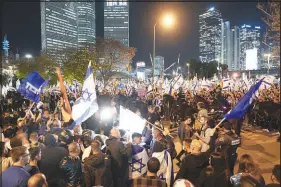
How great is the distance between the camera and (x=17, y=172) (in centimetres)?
439

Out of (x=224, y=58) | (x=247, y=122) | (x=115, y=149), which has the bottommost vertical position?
(x=247, y=122)

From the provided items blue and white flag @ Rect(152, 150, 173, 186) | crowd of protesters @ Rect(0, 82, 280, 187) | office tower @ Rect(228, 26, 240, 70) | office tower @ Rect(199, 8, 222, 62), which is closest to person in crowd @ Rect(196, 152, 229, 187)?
crowd of protesters @ Rect(0, 82, 280, 187)

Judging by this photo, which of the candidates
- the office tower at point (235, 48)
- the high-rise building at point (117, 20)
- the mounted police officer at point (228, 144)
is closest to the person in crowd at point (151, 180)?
the mounted police officer at point (228, 144)

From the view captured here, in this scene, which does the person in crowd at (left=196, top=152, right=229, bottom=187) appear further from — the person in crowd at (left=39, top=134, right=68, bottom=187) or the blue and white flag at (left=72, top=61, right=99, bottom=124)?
the blue and white flag at (left=72, top=61, right=99, bottom=124)

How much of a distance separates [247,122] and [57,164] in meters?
13.8

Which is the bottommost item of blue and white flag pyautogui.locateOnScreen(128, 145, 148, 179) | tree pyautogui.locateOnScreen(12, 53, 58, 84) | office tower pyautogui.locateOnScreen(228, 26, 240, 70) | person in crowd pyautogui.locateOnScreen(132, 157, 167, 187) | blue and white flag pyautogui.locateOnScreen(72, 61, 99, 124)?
blue and white flag pyautogui.locateOnScreen(128, 145, 148, 179)

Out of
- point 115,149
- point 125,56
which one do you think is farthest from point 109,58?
point 115,149

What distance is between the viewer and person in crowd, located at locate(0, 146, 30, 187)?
433 centimetres

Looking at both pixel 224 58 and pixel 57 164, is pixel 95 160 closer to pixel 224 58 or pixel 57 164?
pixel 57 164

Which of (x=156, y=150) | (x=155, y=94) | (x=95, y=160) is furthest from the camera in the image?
(x=155, y=94)

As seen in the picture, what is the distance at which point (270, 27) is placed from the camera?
901 centimetres

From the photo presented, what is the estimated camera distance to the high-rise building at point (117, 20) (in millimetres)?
122250

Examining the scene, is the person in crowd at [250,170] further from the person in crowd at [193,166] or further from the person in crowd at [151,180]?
the person in crowd at [151,180]

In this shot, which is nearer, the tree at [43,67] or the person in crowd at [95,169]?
the person in crowd at [95,169]
